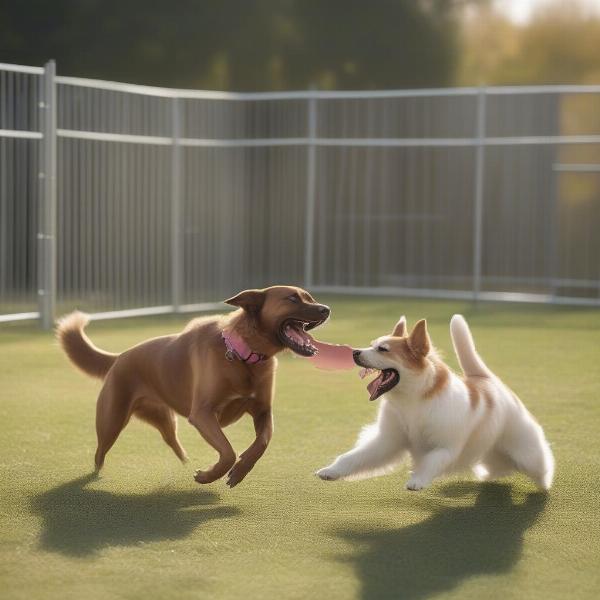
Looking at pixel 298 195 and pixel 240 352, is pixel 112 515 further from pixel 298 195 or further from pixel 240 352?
pixel 298 195

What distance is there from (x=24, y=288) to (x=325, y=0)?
43.7 ft

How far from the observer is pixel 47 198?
12.8 meters

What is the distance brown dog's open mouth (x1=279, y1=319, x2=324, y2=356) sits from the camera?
5.65 metres

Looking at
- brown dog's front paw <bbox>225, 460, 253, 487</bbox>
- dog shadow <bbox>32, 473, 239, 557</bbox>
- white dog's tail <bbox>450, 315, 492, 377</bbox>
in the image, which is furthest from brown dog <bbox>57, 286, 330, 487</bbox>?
white dog's tail <bbox>450, 315, 492, 377</bbox>

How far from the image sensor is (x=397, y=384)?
5465 millimetres

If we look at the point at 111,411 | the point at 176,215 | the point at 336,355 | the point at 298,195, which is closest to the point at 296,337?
the point at 336,355

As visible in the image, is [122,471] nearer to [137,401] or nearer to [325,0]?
[137,401]

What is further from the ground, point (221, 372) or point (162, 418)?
point (221, 372)

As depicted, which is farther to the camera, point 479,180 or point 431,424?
point 479,180

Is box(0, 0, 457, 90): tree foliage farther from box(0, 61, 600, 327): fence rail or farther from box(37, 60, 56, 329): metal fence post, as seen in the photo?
box(37, 60, 56, 329): metal fence post

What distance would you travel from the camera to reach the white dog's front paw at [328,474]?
552 cm

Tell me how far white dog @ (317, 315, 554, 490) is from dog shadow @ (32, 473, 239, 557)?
0.64 m

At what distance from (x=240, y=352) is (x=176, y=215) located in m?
8.92

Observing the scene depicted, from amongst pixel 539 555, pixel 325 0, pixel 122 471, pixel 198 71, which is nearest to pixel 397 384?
pixel 539 555
